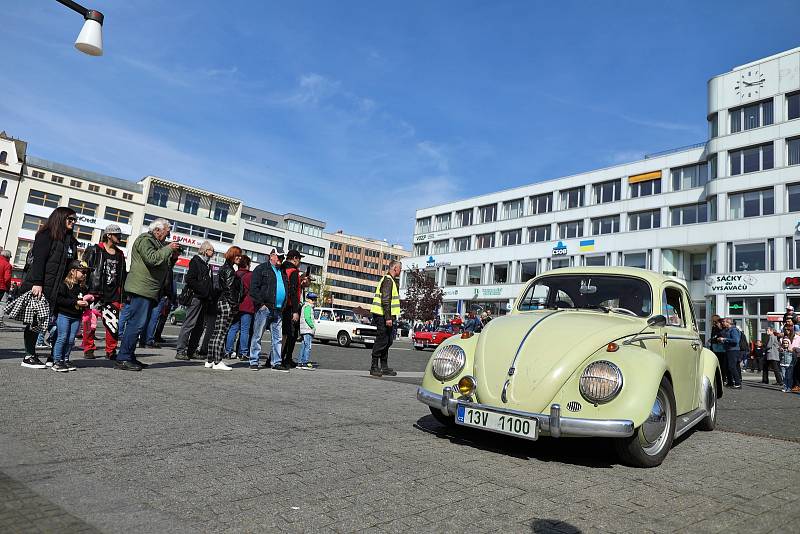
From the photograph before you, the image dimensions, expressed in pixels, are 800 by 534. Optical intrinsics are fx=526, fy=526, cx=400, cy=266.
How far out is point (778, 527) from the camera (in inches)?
108

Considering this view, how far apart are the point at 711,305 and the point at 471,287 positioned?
25.7 metres

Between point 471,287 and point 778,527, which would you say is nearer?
point 778,527

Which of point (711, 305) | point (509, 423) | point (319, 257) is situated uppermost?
point (319, 257)

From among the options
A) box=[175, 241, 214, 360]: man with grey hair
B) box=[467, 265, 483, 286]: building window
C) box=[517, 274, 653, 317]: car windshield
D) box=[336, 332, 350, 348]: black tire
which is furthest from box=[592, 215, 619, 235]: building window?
box=[517, 274, 653, 317]: car windshield

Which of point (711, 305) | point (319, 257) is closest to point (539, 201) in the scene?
point (711, 305)

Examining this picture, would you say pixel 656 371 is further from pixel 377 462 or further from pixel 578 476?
pixel 377 462

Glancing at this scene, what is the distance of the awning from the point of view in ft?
144

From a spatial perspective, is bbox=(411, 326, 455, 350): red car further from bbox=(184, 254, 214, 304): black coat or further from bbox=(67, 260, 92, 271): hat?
bbox=(67, 260, 92, 271): hat

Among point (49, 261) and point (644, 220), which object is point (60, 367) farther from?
point (644, 220)

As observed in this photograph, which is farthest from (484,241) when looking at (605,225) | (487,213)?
(605,225)

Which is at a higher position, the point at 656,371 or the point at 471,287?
the point at 471,287

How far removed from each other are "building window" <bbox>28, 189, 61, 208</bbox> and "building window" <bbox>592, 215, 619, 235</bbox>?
57.8 m

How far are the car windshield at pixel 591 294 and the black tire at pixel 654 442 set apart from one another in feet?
3.22

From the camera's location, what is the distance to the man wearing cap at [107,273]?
7195 mm
